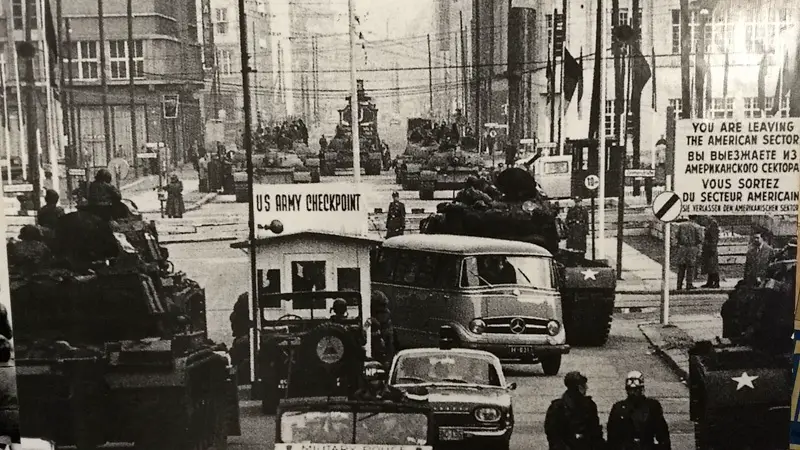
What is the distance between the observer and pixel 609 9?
13.7 feet

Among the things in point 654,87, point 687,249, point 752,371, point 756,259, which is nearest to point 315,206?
point 654,87

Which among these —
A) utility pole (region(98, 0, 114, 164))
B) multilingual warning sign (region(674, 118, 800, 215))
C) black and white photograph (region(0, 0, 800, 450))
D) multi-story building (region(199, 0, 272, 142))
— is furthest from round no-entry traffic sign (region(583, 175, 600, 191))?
utility pole (region(98, 0, 114, 164))

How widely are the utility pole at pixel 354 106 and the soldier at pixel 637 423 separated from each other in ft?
5.29

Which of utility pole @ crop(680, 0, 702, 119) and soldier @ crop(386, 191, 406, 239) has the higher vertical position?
utility pole @ crop(680, 0, 702, 119)

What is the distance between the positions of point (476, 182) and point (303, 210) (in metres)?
0.84

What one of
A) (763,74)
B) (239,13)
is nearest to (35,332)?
(239,13)

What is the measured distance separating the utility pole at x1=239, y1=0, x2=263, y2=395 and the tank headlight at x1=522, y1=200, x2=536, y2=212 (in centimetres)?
130

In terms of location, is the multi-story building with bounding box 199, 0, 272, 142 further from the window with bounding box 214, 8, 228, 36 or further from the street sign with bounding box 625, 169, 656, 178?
the street sign with bounding box 625, 169, 656, 178

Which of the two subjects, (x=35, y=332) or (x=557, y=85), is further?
(x=35, y=332)

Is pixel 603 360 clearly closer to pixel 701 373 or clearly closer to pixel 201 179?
pixel 701 373

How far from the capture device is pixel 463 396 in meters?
4.09

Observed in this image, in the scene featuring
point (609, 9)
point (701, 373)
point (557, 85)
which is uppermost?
point (609, 9)

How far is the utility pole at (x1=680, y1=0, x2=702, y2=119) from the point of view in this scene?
13.6ft

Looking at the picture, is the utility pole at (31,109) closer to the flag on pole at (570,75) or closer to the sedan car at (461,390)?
the sedan car at (461,390)
